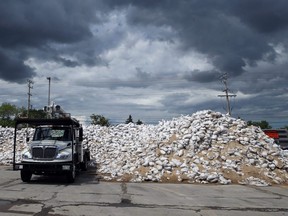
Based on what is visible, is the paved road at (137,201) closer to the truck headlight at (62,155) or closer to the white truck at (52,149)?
the white truck at (52,149)

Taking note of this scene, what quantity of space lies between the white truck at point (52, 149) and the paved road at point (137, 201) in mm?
1555

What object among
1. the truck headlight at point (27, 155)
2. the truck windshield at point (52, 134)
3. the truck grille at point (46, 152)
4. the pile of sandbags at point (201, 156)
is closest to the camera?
the truck grille at point (46, 152)

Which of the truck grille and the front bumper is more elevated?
the truck grille

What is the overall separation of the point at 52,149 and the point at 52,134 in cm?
148

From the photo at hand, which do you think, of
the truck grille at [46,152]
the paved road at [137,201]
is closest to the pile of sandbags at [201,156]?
the paved road at [137,201]

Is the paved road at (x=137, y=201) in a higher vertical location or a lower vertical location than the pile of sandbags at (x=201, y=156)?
lower

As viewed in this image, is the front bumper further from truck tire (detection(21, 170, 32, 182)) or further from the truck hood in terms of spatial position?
the truck hood

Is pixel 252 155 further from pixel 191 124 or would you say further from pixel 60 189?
pixel 60 189

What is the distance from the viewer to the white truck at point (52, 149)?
54.4 feet

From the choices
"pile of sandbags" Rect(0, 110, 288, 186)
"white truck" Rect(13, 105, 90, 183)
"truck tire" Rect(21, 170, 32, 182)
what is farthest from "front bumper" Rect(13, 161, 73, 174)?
"pile of sandbags" Rect(0, 110, 288, 186)

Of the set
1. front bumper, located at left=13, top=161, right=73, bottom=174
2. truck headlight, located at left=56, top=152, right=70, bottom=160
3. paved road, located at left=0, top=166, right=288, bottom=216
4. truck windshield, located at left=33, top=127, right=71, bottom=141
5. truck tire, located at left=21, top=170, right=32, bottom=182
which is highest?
truck windshield, located at left=33, top=127, right=71, bottom=141

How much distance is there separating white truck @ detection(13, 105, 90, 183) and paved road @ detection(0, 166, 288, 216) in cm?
155

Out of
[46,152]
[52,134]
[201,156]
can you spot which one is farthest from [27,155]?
[201,156]

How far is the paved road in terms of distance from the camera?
1002 cm
